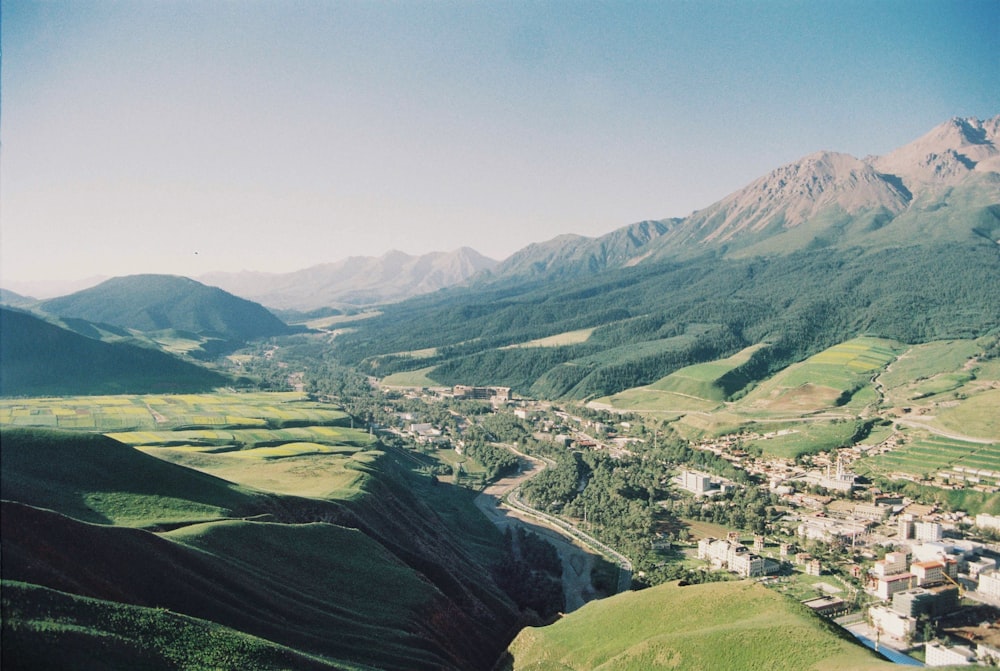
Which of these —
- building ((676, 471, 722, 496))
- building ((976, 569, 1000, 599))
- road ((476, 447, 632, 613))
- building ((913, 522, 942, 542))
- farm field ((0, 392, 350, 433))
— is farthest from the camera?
building ((676, 471, 722, 496))

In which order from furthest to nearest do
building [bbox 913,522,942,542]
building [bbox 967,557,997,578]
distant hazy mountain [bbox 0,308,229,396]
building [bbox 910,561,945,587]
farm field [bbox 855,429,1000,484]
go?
distant hazy mountain [bbox 0,308,229,396] < farm field [bbox 855,429,1000,484] < building [bbox 913,522,942,542] < building [bbox 967,557,997,578] < building [bbox 910,561,945,587]

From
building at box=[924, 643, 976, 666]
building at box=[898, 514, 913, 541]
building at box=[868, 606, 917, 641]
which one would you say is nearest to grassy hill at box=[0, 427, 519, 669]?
building at box=[868, 606, 917, 641]

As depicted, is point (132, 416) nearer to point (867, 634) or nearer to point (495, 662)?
point (495, 662)

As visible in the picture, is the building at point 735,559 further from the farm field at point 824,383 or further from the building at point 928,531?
the farm field at point 824,383

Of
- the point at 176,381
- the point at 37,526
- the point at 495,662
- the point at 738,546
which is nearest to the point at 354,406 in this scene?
the point at 176,381

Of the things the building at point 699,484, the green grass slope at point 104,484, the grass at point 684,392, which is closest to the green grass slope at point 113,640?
the green grass slope at point 104,484

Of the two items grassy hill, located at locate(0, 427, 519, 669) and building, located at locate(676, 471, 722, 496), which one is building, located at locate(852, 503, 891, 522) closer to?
building, located at locate(676, 471, 722, 496)

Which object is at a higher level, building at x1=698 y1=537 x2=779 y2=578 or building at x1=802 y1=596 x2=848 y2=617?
building at x1=698 y1=537 x2=779 y2=578
